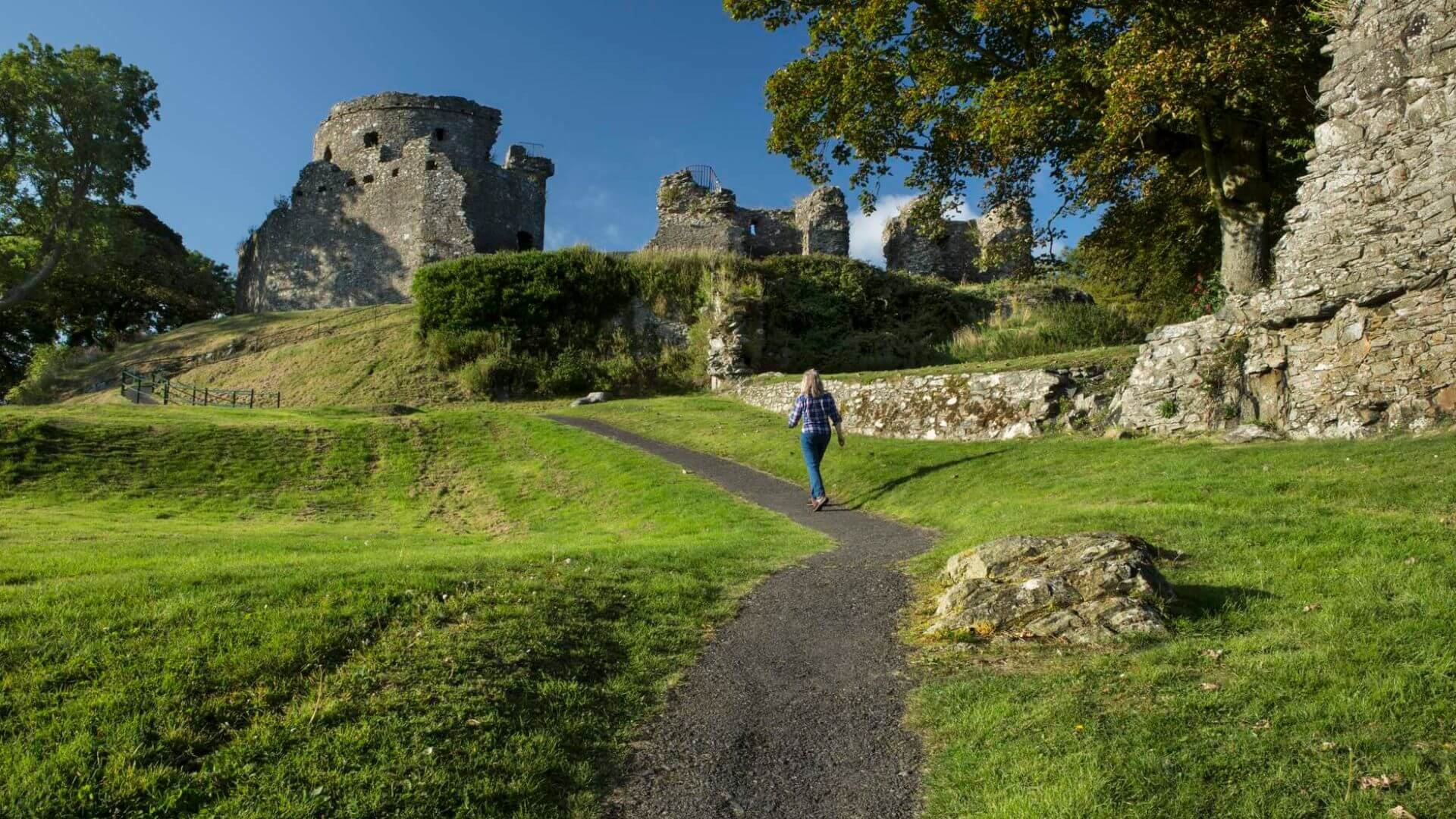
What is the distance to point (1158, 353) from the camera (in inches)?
525

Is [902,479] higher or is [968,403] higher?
[968,403]

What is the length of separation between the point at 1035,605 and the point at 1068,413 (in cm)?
911

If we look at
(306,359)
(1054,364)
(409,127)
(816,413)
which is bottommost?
(816,413)

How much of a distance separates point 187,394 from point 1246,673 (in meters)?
33.7

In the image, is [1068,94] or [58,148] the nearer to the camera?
[1068,94]

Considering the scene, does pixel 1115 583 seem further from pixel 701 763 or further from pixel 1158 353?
pixel 1158 353

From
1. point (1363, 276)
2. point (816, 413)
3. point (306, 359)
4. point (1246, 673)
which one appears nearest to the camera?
point (1246, 673)

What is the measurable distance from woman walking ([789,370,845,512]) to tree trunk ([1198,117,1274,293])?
764 cm

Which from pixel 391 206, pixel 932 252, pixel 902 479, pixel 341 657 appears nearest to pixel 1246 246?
pixel 902 479

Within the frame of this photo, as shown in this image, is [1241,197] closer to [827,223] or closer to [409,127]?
[827,223]

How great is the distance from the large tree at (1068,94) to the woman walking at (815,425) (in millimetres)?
5447

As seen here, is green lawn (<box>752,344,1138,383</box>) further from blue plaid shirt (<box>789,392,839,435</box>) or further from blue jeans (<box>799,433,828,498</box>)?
blue jeans (<box>799,433,828,498</box>)

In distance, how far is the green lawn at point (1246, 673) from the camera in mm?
3740

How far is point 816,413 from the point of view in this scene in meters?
13.0
